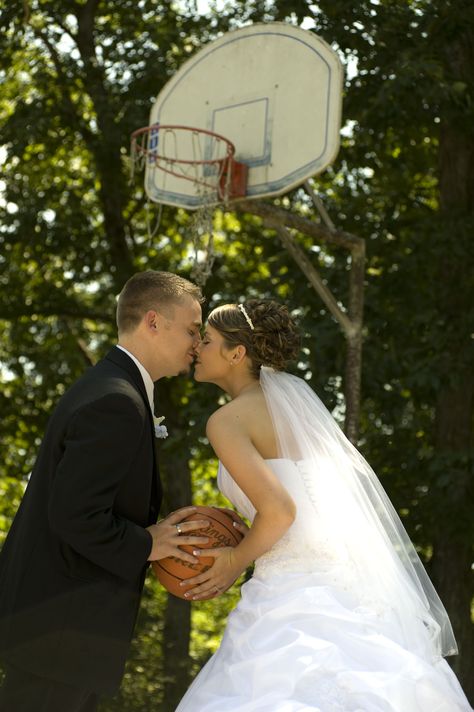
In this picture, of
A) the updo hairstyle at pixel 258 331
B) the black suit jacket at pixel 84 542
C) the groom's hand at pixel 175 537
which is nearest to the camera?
the black suit jacket at pixel 84 542

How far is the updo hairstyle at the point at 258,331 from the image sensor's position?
438cm

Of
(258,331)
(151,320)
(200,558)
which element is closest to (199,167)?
(258,331)

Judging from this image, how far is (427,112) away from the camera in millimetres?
9328

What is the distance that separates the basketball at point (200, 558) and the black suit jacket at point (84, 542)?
0.52 ft

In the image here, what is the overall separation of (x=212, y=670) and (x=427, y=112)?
6676 mm

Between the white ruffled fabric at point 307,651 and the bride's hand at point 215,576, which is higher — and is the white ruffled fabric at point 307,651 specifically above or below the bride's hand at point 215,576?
below

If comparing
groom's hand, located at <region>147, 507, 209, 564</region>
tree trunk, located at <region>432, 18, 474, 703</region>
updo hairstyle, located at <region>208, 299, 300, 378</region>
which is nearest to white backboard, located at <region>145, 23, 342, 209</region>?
tree trunk, located at <region>432, 18, 474, 703</region>

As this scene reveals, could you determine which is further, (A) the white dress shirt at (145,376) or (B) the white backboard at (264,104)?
(B) the white backboard at (264,104)

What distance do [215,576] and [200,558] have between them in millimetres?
103

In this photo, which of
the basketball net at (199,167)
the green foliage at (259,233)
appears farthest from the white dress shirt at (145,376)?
the green foliage at (259,233)

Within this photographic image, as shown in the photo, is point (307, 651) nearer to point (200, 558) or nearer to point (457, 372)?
point (200, 558)

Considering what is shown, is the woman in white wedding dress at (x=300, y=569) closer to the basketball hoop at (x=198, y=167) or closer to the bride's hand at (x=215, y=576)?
the bride's hand at (x=215, y=576)

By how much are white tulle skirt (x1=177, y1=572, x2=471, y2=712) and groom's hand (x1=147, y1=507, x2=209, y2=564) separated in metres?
0.37

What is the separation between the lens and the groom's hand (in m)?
3.74
